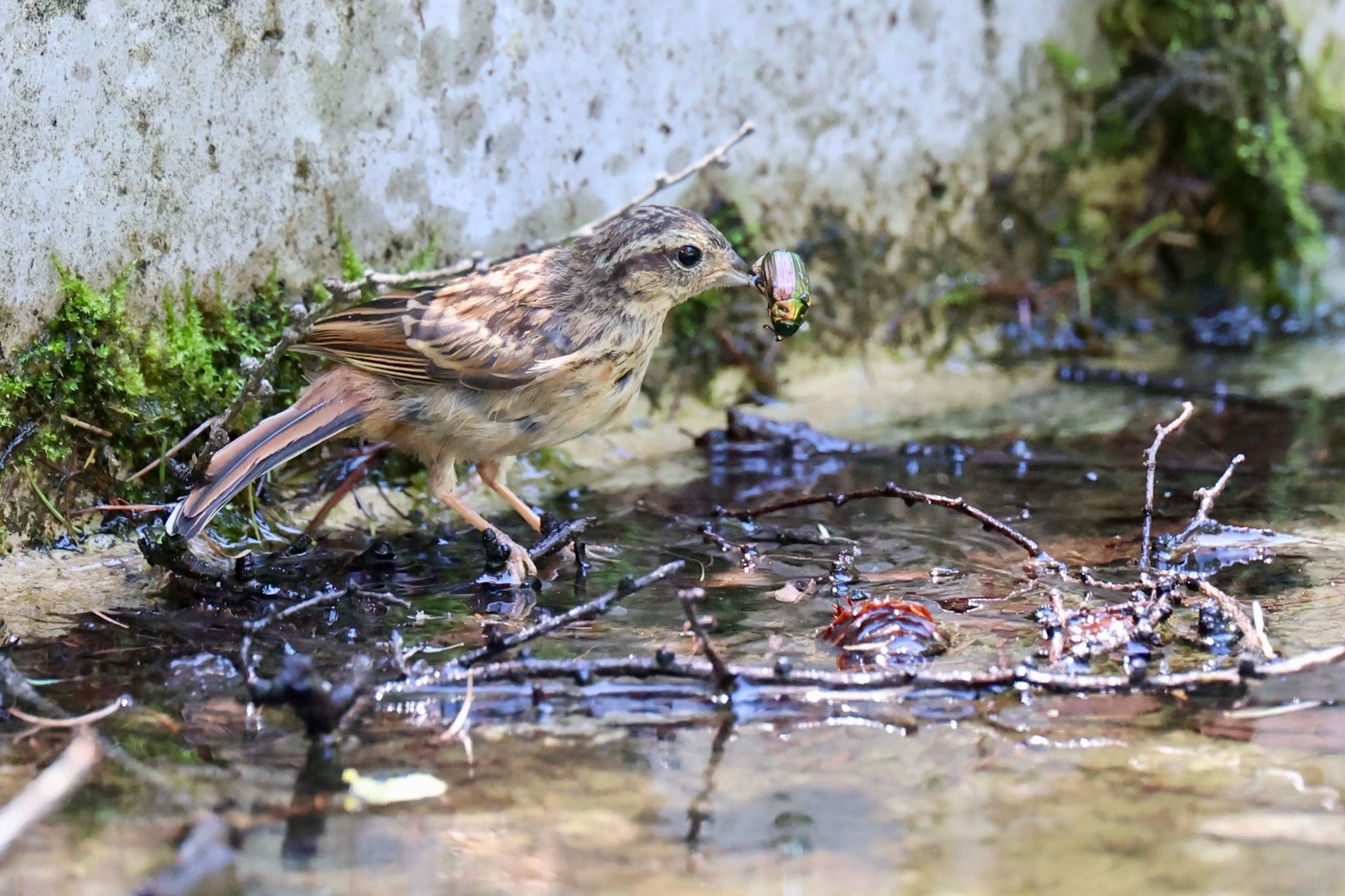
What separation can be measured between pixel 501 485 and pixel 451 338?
2.40 feet

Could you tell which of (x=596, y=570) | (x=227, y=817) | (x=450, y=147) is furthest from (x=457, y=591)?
(x=450, y=147)

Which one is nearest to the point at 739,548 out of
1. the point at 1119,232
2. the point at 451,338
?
the point at 451,338

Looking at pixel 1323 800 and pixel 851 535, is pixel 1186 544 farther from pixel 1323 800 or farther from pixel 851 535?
pixel 1323 800

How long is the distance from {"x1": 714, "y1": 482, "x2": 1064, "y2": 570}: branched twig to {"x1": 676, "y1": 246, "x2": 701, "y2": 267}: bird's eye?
0.92 meters

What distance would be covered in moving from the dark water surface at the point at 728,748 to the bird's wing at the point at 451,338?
63cm

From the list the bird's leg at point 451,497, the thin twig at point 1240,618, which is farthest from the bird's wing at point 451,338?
the thin twig at point 1240,618

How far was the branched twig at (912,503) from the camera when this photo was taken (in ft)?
14.9

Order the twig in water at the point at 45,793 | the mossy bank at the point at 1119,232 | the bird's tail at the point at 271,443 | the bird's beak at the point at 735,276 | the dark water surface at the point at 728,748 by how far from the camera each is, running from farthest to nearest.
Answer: the mossy bank at the point at 1119,232 → the bird's beak at the point at 735,276 → the bird's tail at the point at 271,443 → the dark water surface at the point at 728,748 → the twig in water at the point at 45,793

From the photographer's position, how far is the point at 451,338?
5.01m

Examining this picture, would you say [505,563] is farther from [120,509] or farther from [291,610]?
[120,509]

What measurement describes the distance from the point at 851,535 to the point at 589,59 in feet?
8.00

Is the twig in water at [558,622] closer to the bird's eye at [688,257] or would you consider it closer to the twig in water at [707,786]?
the twig in water at [707,786]

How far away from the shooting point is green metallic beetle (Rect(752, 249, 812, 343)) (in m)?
5.29

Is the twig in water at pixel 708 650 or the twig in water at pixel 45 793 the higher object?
the twig in water at pixel 708 650
